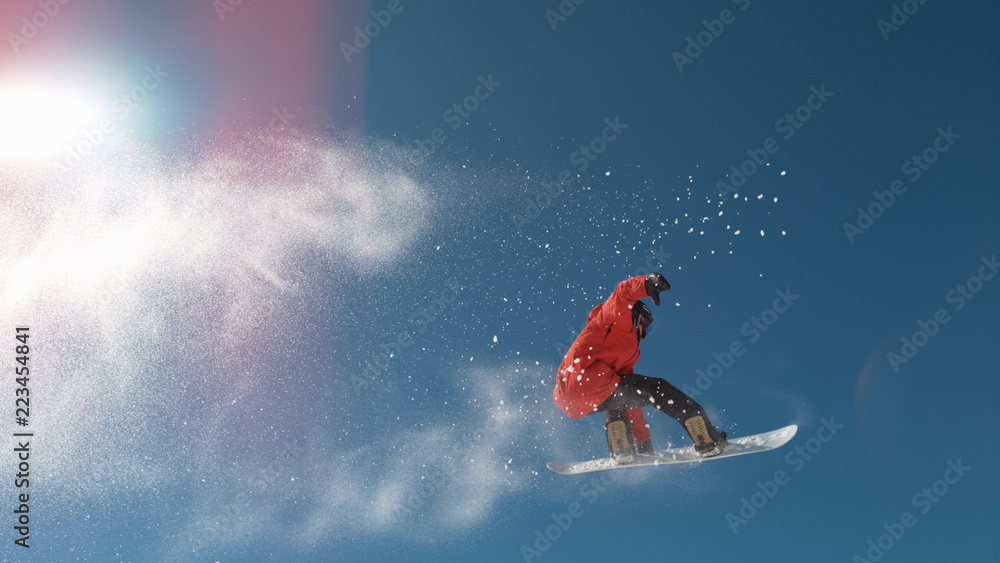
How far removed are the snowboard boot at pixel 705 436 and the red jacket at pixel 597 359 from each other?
117cm

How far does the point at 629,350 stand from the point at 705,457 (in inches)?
73.5

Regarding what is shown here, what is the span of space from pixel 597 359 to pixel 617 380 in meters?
0.45

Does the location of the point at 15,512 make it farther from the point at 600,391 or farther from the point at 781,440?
the point at 781,440

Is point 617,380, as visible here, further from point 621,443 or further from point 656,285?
point 656,285

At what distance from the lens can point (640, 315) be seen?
26.8 feet

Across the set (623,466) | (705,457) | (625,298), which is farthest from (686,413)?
(625,298)

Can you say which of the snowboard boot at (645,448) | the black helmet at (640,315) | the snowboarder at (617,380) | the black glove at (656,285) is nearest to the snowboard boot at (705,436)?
the snowboarder at (617,380)

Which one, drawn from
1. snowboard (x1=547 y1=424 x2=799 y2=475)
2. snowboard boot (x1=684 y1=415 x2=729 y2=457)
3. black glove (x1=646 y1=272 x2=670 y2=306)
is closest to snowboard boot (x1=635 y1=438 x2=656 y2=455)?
snowboard (x1=547 y1=424 x2=799 y2=475)

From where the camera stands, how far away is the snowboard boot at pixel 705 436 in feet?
27.3

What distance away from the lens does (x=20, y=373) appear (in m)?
11.0

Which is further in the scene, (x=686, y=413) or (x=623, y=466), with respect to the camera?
(x=623, y=466)

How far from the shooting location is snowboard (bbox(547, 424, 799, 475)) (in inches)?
334

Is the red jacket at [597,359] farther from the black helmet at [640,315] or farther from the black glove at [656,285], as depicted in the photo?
the black glove at [656,285]

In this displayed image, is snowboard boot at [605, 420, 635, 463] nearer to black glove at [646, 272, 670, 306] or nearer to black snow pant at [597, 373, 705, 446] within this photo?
black snow pant at [597, 373, 705, 446]
